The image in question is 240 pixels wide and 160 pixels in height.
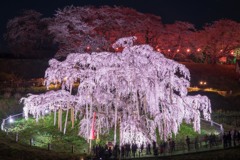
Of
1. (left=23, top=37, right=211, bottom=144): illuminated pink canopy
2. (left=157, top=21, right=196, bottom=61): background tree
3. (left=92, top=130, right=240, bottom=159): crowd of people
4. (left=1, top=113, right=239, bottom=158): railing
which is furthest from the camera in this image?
(left=157, top=21, right=196, bottom=61): background tree

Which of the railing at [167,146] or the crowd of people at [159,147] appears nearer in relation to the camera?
the crowd of people at [159,147]

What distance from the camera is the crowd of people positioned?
20.7 m

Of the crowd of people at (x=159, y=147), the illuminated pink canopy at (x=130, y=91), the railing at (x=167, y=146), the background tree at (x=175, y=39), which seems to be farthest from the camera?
the background tree at (x=175, y=39)

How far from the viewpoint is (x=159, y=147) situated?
72.4 ft

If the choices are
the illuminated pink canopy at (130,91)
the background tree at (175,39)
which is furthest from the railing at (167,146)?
Result: the background tree at (175,39)

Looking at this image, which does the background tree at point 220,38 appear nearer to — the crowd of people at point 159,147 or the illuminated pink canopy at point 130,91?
the illuminated pink canopy at point 130,91

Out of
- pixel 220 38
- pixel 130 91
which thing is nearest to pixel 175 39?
pixel 220 38

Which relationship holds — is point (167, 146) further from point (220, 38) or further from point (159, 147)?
point (220, 38)

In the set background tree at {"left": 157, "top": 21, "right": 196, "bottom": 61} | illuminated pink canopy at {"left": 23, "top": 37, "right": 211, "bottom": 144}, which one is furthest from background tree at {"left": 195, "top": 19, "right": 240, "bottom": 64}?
illuminated pink canopy at {"left": 23, "top": 37, "right": 211, "bottom": 144}

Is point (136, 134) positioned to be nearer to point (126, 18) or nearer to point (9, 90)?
point (9, 90)

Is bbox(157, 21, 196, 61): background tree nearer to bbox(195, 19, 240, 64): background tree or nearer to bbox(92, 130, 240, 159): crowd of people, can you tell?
bbox(195, 19, 240, 64): background tree

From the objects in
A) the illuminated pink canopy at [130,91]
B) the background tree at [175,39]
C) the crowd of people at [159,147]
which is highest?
the background tree at [175,39]

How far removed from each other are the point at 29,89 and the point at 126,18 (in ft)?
70.2

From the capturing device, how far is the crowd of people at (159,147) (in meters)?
20.7
